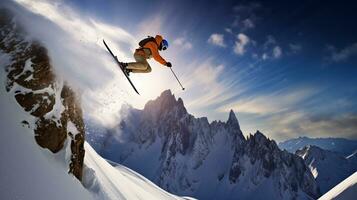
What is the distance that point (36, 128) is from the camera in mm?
13398

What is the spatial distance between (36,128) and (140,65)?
6.04 meters

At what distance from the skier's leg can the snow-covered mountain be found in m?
3.30

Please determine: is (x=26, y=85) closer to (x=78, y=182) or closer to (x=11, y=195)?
(x=78, y=182)

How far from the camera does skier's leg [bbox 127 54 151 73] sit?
16906 millimetres

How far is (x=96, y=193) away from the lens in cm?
1572

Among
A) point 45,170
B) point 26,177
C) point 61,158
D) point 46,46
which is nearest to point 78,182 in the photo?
point 61,158

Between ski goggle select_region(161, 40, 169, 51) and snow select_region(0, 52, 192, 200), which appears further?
ski goggle select_region(161, 40, 169, 51)

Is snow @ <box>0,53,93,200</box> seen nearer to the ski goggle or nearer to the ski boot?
the ski boot

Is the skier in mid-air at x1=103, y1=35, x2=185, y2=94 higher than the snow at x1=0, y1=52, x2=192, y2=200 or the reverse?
higher

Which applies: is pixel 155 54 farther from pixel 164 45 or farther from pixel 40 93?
pixel 40 93

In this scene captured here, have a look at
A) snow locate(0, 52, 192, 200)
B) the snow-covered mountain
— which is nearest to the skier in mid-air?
the snow-covered mountain

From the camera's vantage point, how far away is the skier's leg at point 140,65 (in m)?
16.9

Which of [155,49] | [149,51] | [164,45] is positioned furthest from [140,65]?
[164,45]

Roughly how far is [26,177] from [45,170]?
51.9 inches
